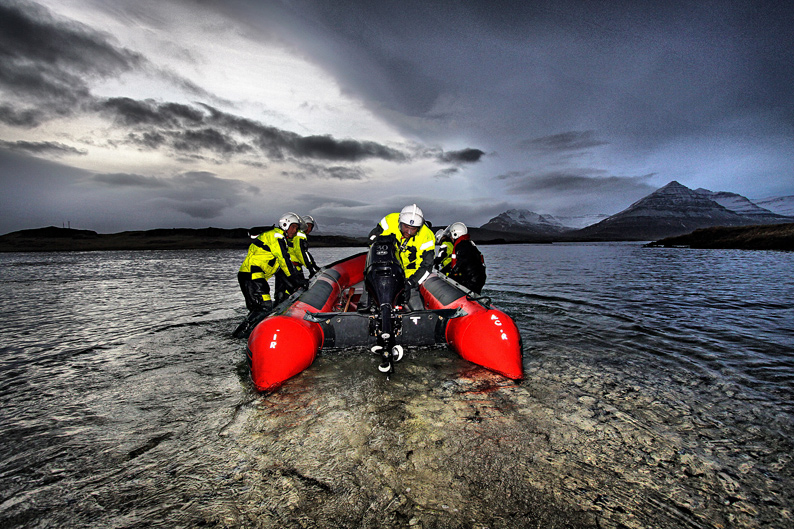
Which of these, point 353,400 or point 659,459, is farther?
point 353,400

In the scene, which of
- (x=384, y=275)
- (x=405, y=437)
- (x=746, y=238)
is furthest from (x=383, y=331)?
(x=746, y=238)

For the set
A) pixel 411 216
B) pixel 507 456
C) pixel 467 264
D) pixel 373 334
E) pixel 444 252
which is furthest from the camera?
pixel 444 252

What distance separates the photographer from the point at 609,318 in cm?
812

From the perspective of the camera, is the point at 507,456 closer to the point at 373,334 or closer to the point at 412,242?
the point at 373,334

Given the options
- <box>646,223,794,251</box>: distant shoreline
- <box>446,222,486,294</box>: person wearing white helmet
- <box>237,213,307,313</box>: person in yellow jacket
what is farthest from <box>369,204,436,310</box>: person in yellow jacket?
<box>646,223,794,251</box>: distant shoreline

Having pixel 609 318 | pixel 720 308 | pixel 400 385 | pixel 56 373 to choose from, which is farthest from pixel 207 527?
pixel 720 308

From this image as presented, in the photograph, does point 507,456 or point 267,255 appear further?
point 267,255

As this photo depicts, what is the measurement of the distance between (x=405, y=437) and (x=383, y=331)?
140 centimetres

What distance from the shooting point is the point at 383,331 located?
4.29 metres

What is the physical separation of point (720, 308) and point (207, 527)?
11.6 metres

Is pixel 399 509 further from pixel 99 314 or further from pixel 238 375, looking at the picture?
pixel 99 314

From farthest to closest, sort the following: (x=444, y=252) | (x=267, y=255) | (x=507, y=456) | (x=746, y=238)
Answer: (x=746, y=238), (x=444, y=252), (x=267, y=255), (x=507, y=456)

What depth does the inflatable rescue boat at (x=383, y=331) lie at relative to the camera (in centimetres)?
423

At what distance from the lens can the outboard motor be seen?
4254 millimetres
